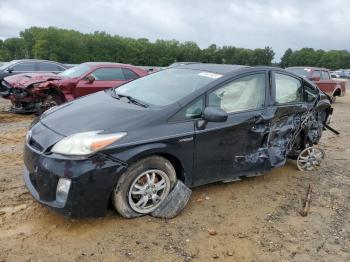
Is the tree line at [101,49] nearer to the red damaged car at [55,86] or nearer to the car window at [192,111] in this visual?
the red damaged car at [55,86]

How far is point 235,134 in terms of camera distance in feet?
15.0

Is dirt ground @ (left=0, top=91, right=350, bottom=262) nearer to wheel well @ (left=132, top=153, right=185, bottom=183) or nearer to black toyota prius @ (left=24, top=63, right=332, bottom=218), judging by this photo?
black toyota prius @ (left=24, top=63, right=332, bottom=218)

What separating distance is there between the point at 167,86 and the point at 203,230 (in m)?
1.81

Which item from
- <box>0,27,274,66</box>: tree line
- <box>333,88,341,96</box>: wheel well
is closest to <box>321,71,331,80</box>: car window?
<box>333,88,341,96</box>: wheel well

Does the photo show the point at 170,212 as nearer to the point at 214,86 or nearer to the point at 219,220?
the point at 219,220

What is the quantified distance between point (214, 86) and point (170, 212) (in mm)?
1523

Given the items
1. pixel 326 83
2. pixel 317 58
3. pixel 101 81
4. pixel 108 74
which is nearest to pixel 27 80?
pixel 101 81

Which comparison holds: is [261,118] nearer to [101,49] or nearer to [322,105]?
[322,105]

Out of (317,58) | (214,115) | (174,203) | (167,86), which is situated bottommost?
(174,203)

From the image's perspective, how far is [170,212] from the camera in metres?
4.12

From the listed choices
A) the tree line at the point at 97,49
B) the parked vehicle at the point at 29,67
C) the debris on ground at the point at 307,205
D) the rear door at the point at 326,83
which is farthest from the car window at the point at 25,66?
the tree line at the point at 97,49

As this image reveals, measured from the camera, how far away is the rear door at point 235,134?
4.33 meters

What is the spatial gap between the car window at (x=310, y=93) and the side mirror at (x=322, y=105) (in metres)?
0.15

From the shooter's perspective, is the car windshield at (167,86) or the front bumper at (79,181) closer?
the front bumper at (79,181)
